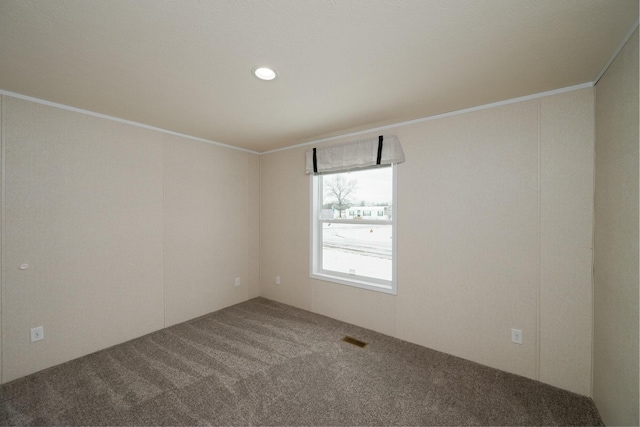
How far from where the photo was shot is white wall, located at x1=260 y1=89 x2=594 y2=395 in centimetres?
198

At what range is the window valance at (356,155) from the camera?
2.82m

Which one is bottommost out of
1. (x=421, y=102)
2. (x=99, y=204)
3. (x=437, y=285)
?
(x=437, y=285)

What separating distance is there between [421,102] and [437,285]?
1.76 meters

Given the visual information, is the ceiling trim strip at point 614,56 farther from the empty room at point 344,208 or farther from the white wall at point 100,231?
the white wall at point 100,231

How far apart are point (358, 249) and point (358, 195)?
0.69 m

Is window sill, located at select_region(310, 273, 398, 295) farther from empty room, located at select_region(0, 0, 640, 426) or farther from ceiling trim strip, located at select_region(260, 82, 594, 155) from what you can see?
ceiling trim strip, located at select_region(260, 82, 594, 155)

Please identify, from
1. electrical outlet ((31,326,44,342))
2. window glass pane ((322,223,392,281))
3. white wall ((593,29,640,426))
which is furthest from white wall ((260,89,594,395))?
electrical outlet ((31,326,44,342))

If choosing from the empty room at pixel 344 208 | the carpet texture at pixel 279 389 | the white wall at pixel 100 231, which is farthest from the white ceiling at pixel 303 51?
the carpet texture at pixel 279 389

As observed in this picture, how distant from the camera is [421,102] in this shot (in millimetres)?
2275

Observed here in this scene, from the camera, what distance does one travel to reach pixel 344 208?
134 inches

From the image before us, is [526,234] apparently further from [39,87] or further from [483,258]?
[39,87]

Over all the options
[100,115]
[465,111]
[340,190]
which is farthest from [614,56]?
[100,115]

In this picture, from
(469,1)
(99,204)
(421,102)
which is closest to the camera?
(469,1)

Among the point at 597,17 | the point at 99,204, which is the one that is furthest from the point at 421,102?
the point at 99,204
